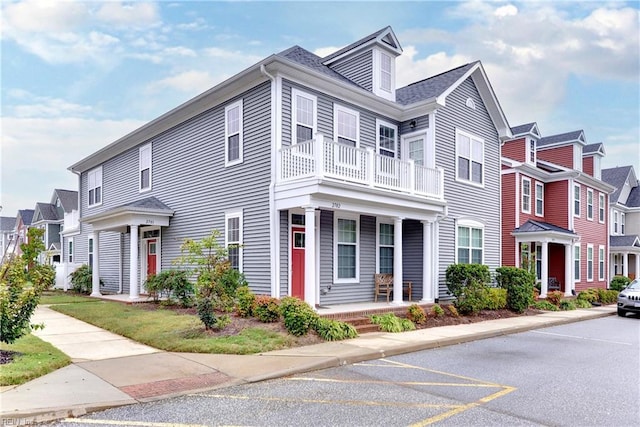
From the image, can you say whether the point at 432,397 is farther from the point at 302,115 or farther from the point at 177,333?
the point at 302,115

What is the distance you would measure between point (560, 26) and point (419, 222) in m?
7.16

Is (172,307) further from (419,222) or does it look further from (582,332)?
(582,332)

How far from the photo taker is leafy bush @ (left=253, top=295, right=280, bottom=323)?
37.1 feet

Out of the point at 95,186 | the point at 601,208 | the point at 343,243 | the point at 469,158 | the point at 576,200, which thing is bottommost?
the point at 343,243

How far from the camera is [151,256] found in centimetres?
1959

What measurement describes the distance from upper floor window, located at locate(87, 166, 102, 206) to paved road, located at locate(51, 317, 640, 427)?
1947 centimetres

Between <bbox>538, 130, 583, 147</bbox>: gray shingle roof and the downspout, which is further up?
<bbox>538, 130, 583, 147</bbox>: gray shingle roof

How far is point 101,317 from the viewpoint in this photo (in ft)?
43.9

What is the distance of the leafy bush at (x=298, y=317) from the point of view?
10.5 meters

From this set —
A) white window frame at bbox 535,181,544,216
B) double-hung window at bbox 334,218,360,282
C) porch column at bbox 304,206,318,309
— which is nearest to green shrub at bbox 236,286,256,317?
porch column at bbox 304,206,318,309

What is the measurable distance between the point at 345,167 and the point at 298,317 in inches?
172

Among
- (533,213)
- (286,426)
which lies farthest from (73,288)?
(533,213)

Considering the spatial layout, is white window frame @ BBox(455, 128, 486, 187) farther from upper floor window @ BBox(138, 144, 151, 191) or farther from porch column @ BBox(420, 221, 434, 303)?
upper floor window @ BBox(138, 144, 151, 191)

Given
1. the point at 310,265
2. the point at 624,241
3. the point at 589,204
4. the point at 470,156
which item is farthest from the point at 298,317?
the point at 624,241
